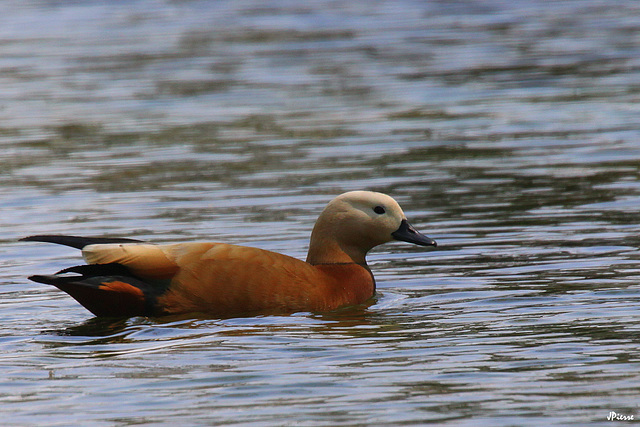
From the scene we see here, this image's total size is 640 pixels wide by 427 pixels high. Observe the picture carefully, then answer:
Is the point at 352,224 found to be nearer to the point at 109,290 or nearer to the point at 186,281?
the point at 186,281

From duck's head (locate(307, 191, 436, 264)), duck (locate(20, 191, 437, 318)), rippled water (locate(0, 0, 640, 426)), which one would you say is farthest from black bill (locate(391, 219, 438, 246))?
duck (locate(20, 191, 437, 318))

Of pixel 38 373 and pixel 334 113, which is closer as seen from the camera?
pixel 38 373

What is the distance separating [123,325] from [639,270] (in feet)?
12.1

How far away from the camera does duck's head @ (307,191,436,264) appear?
884cm

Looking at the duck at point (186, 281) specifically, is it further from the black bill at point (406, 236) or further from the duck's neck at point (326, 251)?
the black bill at point (406, 236)

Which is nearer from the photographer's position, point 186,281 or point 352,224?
point 186,281

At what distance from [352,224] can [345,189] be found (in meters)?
3.59

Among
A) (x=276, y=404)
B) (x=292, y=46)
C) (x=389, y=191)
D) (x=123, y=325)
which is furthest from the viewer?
(x=292, y=46)

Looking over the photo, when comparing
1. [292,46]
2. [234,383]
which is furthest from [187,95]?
[234,383]

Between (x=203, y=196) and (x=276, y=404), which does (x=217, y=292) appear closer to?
(x=276, y=404)

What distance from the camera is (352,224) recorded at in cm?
887

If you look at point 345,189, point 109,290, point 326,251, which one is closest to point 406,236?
point 326,251

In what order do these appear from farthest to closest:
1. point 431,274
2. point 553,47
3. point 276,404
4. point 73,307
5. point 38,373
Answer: point 553,47 < point 431,274 < point 73,307 < point 38,373 < point 276,404

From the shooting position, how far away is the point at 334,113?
17.4 metres
